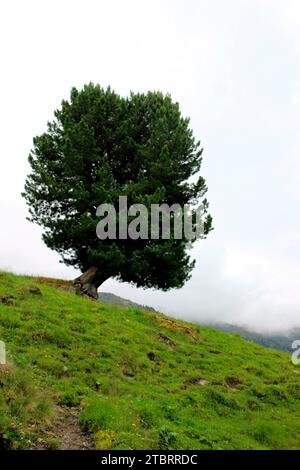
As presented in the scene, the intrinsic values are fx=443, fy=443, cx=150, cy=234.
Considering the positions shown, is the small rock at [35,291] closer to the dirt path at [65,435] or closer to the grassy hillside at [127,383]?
the grassy hillside at [127,383]

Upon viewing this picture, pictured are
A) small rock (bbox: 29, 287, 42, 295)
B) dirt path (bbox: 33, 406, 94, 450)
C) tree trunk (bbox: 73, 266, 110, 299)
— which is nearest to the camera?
dirt path (bbox: 33, 406, 94, 450)

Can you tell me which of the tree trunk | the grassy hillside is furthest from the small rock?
the tree trunk

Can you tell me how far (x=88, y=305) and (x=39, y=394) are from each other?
1304cm

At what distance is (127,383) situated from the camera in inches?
667

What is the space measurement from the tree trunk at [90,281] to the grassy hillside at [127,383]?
413 cm

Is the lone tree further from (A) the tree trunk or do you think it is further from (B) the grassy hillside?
(B) the grassy hillside

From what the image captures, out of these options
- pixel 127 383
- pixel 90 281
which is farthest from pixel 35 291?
pixel 127 383

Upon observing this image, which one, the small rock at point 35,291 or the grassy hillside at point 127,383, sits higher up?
the small rock at point 35,291

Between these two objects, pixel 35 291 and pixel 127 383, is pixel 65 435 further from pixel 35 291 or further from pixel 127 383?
pixel 35 291

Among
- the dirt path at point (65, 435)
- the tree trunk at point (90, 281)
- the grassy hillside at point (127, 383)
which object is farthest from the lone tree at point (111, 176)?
the dirt path at point (65, 435)

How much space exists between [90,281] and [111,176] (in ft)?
25.6

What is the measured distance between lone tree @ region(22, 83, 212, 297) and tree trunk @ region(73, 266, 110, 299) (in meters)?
0.07

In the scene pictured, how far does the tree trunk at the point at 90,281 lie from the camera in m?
31.5

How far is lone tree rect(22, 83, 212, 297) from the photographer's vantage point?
31.6 metres
